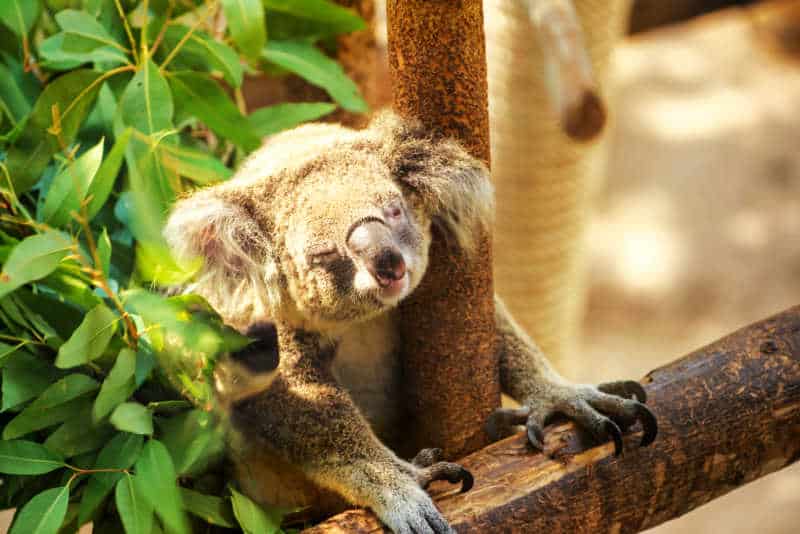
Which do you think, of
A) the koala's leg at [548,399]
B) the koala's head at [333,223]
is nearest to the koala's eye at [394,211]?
the koala's head at [333,223]

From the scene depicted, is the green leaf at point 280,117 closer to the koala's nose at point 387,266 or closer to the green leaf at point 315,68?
the green leaf at point 315,68

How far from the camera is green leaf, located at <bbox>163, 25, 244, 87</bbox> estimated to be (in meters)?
1.94

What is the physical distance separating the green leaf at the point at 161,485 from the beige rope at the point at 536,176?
1.64 m

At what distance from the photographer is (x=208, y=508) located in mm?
1695

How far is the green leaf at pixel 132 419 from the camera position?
150 centimetres

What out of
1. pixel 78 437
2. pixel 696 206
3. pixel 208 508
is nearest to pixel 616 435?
pixel 208 508

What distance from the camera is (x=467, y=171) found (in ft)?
5.58

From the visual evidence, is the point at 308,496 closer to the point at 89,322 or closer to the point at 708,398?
the point at 89,322

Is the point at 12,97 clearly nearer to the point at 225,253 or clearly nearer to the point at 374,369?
the point at 225,253

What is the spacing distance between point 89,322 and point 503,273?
202 cm

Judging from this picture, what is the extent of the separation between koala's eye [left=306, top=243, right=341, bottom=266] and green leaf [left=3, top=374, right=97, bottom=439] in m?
0.50

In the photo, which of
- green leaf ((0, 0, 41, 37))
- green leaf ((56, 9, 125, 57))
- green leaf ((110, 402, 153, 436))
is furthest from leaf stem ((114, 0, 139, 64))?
green leaf ((110, 402, 153, 436))

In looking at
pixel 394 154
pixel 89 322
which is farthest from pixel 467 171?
pixel 89 322

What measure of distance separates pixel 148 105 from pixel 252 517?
0.90 meters
